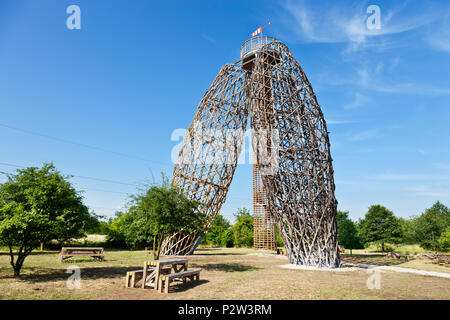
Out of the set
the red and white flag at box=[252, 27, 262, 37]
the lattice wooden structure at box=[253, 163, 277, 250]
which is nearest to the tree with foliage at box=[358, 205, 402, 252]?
the lattice wooden structure at box=[253, 163, 277, 250]

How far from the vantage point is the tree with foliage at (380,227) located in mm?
32094

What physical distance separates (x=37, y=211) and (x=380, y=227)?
35.4 m

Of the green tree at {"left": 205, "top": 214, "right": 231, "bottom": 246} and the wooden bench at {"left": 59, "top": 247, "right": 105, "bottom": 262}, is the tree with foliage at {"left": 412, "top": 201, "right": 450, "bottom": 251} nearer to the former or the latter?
the green tree at {"left": 205, "top": 214, "right": 231, "bottom": 246}

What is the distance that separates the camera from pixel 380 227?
32.7 meters

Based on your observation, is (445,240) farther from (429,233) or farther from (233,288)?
(233,288)

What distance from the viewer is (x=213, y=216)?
19109 millimetres

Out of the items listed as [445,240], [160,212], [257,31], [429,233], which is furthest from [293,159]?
[429,233]

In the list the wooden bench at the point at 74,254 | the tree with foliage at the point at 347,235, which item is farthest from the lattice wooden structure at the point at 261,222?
the wooden bench at the point at 74,254

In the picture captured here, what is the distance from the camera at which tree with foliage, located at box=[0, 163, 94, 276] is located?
8.58 m

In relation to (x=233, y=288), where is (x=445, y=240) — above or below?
below

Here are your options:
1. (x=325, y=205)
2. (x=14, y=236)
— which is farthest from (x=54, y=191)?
(x=325, y=205)

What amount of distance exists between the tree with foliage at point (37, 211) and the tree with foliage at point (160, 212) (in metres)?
2.25

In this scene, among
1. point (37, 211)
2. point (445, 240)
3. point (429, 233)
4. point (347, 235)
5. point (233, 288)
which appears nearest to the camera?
point (233, 288)

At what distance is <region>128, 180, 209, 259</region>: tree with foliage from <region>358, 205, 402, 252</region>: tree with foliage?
28766 mm
